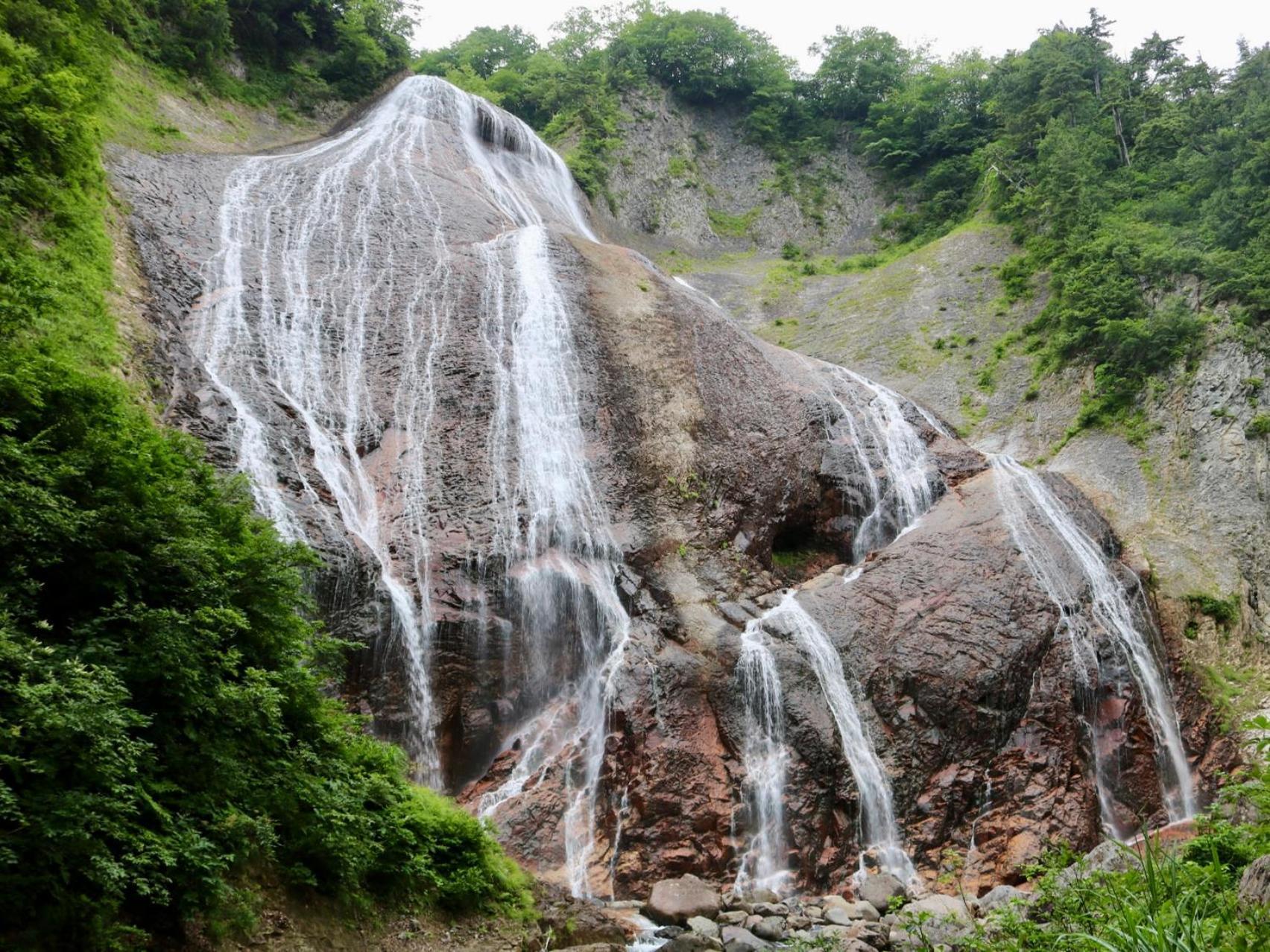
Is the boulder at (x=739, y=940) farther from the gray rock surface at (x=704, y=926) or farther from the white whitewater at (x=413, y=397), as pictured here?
the white whitewater at (x=413, y=397)

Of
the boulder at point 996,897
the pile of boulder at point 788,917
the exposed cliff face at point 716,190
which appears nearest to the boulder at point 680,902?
the pile of boulder at point 788,917

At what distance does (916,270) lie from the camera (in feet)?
102

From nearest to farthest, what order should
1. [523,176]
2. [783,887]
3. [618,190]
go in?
[783,887] < [523,176] < [618,190]

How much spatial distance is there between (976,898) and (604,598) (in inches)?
264

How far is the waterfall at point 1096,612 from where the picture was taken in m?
13.6

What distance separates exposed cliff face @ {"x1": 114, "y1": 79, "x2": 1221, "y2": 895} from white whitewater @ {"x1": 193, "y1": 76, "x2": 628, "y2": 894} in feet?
0.20

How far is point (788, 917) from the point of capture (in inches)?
383

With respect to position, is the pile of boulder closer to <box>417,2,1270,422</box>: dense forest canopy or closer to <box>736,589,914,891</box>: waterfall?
<box>736,589,914,891</box>: waterfall

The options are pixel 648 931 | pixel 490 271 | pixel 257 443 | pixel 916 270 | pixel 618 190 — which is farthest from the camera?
pixel 618 190

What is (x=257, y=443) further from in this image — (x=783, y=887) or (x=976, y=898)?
(x=976, y=898)

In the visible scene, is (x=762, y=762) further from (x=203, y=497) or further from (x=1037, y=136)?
(x=1037, y=136)

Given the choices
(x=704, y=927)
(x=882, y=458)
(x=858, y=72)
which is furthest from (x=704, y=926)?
(x=858, y=72)

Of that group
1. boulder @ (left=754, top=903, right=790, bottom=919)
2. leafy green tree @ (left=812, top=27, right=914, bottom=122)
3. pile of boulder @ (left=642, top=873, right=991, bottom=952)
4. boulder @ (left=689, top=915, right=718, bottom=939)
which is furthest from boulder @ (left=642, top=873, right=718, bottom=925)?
leafy green tree @ (left=812, top=27, right=914, bottom=122)

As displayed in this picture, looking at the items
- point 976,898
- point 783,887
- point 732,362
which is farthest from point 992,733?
point 732,362
